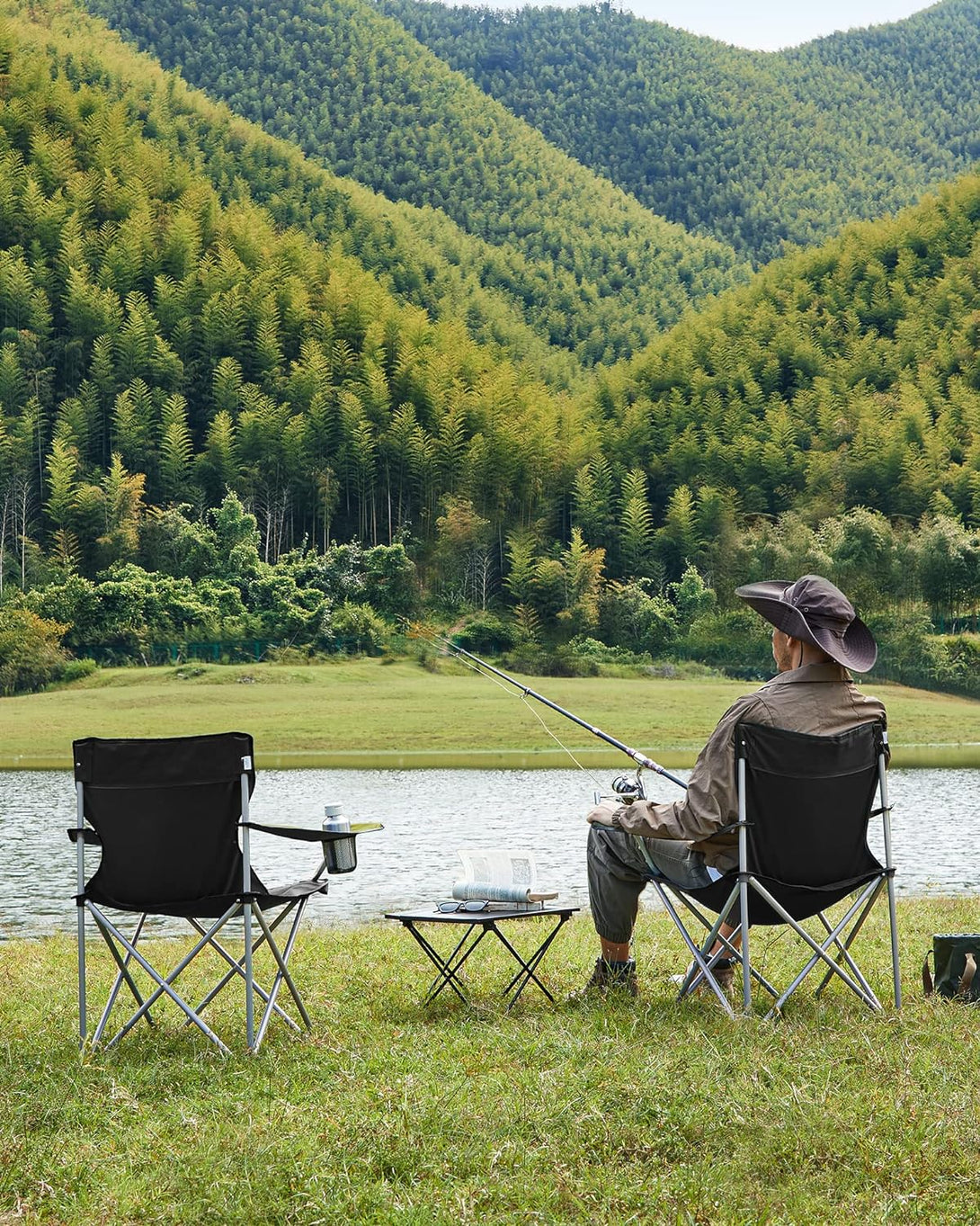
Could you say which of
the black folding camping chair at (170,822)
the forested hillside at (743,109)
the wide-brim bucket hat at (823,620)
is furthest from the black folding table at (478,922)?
the forested hillside at (743,109)

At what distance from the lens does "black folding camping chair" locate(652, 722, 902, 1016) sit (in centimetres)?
404

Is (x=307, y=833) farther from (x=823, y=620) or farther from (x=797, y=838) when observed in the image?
(x=823, y=620)

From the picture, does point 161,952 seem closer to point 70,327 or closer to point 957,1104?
point 957,1104

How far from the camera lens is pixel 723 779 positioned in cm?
414

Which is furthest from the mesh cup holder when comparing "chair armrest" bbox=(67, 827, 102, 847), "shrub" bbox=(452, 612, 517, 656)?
"shrub" bbox=(452, 612, 517, 656)

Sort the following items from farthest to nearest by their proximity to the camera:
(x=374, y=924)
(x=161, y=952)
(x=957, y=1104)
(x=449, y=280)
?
1. (x=449, y=280)
2. (x=374, y=924)
3. (x=161, y=952)
4. (x=957, y=1104)

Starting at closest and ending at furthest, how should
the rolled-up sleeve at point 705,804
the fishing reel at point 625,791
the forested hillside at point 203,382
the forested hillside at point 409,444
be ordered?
the rolled-up sleeve at point 705,804 < the fishing reel at point 625,791 < the forested hillside at point 409,444 < the forested hillside at point 203,382

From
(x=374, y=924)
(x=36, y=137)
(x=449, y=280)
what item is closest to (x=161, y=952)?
(x=374, y=924)

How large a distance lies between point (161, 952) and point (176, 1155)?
3.28 metres

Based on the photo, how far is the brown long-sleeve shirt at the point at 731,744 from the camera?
4.15 meters

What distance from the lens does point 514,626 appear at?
152 ft

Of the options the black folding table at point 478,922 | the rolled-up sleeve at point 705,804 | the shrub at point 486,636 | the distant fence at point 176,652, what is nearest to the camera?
the rolled-up sleeve at point 705,804

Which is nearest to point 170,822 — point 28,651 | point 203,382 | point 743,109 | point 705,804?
point 705,804

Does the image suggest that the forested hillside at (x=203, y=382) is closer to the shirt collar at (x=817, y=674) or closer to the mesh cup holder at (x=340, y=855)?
the mesh cup holder at (x=340, y=855)
